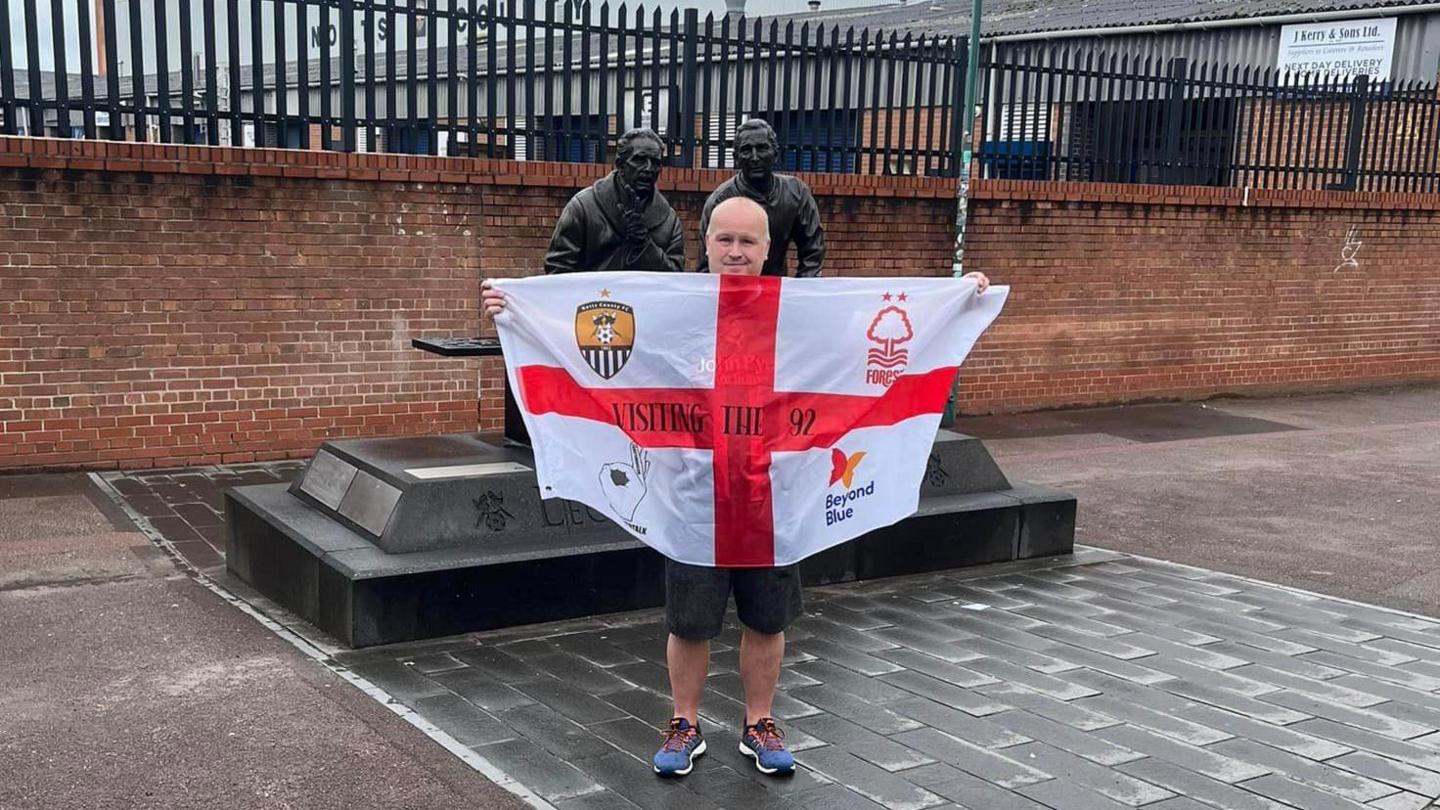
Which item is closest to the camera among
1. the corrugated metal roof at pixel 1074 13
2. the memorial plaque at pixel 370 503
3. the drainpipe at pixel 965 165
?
the memorial plaque at pixel 370 503

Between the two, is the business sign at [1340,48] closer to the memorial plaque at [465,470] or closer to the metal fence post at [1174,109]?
the metal fence post at [1174,109]

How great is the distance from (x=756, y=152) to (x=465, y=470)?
1961 millimetres

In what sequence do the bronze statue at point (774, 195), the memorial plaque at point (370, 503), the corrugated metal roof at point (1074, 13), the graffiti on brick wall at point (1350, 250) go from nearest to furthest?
the memorial plaque at point (370, 503)
the bronze statue at point (774, 195)
the graffiti on brick wall at point (1350, 250)
the corrugated metal roof at point (1074, 13)

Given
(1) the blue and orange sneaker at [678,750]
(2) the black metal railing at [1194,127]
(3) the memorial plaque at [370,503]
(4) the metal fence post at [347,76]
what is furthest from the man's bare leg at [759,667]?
(2) the black metal railing at [1194,127]

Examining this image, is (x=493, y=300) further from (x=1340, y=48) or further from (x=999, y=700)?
(x=1340, y=48)

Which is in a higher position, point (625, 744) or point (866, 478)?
point (866, 478)

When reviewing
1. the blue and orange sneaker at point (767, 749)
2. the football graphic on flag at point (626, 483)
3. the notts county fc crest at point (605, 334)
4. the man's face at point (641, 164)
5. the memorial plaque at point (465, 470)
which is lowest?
the blue and orange sneaker at point (767, 749)

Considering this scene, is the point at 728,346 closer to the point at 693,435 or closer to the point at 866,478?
the point at 693,435

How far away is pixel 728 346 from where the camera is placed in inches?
158

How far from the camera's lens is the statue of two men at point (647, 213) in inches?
239

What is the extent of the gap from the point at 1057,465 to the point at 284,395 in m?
5.60

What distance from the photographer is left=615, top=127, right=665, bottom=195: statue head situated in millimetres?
6062

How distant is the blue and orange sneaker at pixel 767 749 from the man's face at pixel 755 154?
287 cm

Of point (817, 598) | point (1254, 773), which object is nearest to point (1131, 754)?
point (1254, 773)
